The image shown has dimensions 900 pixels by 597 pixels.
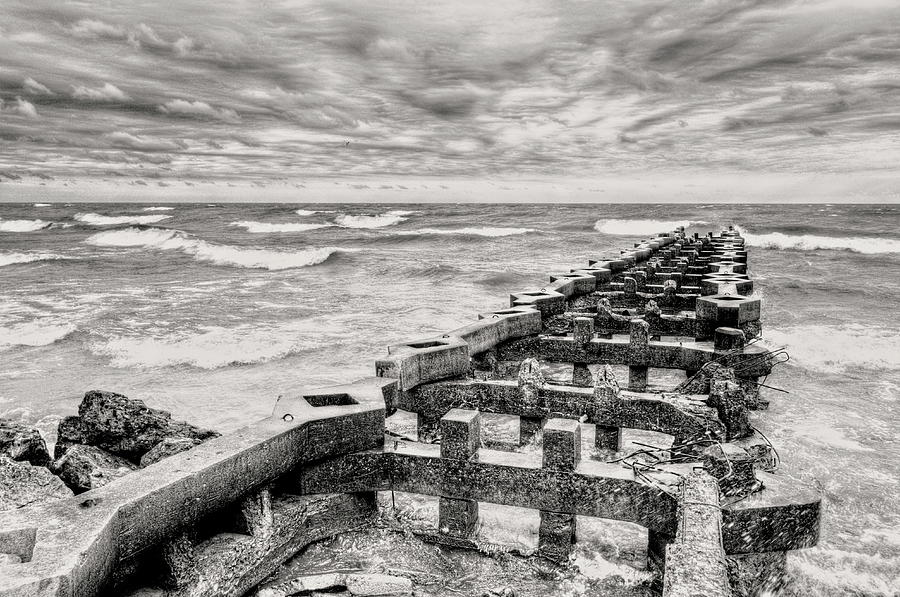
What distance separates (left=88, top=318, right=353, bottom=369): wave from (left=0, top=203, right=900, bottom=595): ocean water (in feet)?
0.19

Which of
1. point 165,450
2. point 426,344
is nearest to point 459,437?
point 426,344

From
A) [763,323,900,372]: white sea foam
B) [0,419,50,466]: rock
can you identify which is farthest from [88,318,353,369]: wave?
[763,323,900,372]: white sea foam

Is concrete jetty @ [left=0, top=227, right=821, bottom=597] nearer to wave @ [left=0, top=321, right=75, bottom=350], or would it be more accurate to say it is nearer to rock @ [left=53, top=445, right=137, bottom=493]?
rock @ [left=53, top=445, right=137, bottom=493]

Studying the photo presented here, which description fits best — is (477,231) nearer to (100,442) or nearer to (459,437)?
(100,442)

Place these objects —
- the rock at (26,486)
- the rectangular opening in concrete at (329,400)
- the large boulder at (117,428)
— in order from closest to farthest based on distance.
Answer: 1. the rock at (26,486)
2. the rectangular opening in concrete at (329,400)
3. the large boulder at (117,428)

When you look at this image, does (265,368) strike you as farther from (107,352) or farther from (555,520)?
(555,520)

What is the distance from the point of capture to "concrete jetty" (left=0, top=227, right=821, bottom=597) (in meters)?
2.96

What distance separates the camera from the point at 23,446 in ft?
17.9

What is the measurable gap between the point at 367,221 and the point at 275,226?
1307 centimetres

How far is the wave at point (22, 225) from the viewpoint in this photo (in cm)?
7686

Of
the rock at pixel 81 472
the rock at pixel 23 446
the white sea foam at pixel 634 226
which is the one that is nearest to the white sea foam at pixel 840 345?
the rock at pixel 81 472

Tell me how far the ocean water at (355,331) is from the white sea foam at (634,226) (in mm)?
17424

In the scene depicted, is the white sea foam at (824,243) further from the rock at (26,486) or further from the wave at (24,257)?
the rock at (26,486)

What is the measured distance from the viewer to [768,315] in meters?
20.6
